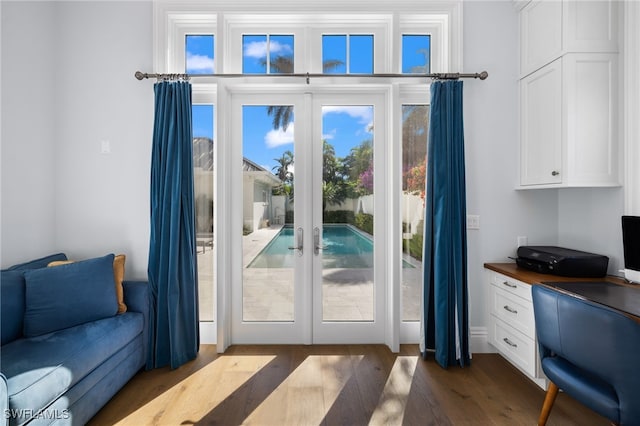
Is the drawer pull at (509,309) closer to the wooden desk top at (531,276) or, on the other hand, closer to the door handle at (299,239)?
the wooden desk top at (531,276)

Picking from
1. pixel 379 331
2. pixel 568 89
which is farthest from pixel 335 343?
pixel 568 89

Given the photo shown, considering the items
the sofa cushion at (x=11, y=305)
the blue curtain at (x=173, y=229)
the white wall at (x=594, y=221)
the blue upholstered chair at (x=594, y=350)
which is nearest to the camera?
the blue upholstered chair at (x=594, y=350)

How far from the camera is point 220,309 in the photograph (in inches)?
104

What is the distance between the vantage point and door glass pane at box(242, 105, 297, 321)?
2791 mm

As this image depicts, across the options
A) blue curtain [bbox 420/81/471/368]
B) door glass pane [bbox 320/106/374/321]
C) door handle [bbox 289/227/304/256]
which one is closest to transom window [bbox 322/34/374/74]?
door glass pane [bbox 320/106/374/321]

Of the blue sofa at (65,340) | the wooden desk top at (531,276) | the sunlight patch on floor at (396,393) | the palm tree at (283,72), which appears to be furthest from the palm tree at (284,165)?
the wooden desk top at (531,276)

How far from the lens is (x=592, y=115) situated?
2.14 meters

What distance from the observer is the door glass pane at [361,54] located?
279 cm

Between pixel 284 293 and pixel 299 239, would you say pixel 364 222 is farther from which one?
pixel 284 293

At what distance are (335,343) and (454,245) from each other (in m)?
1.37

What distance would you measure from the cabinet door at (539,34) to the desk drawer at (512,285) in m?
1.69

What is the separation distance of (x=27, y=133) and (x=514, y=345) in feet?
13.5

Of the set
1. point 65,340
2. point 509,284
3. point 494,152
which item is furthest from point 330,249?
point 65,340

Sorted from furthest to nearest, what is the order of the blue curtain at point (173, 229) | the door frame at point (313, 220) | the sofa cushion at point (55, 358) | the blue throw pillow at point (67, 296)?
1. the door frame at point (313, 220)
2. the blue curtain at point (173, 229)
3. the blue throw pillow at point (67, 296)
4. the sofa cushion at point (55, 358)
